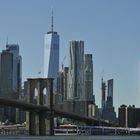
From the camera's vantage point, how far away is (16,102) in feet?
449

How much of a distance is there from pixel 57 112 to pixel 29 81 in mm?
18116

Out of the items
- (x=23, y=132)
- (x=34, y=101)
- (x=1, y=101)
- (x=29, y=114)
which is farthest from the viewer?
(x=23, y=132)

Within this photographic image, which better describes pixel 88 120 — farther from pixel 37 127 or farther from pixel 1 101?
pixel 1 101

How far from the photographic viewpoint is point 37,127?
16238 cm

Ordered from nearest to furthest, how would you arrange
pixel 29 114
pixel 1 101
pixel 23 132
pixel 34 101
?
pixel 1 101 → pixel 29 114 → pixel 34 101 → pixel 23 132

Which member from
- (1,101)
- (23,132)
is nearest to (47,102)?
(23,132)

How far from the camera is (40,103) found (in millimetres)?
167625

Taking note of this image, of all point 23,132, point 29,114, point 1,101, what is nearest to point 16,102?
point 1,101

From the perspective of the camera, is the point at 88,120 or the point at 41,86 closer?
the point at 41,86

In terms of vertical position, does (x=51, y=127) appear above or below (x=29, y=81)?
below

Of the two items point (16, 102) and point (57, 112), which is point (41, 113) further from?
point (16, 102)

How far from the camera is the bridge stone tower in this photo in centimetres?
16038

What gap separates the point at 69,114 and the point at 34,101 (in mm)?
10528

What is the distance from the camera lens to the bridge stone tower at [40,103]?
160m
